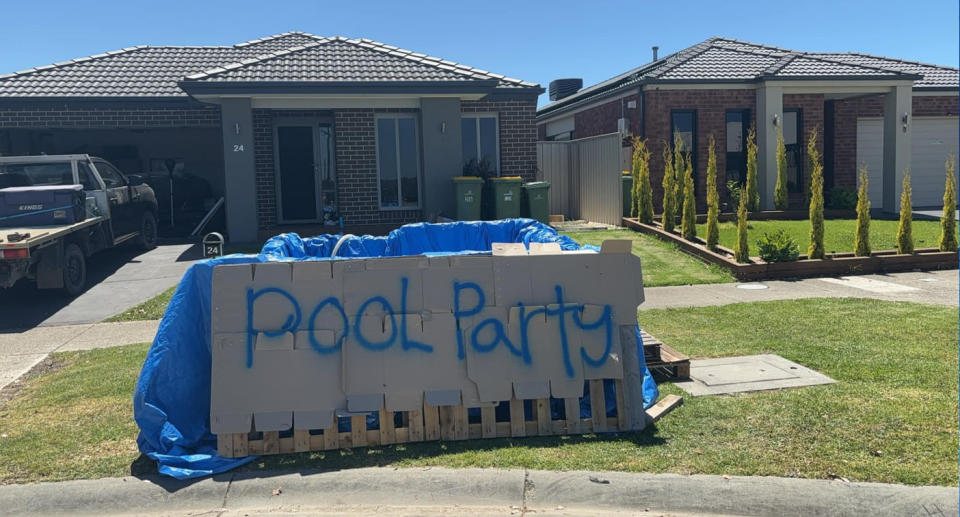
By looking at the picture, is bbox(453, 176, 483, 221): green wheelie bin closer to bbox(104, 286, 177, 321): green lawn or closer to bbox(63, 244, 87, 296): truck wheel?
bbox(104, 286, 177, 321): green lawn

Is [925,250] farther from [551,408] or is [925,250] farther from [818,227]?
[551,408]

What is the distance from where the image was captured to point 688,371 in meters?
6.37

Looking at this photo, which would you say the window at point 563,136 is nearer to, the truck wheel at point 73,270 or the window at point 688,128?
the window at point 688,128

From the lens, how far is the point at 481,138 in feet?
55.7

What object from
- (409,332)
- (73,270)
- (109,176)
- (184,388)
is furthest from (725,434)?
(109,176)

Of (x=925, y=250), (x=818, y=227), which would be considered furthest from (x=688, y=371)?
(x=925, y=250)

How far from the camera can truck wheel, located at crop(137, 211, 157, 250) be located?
48.4 ft

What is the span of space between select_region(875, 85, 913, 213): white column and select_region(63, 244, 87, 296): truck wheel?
18.2m

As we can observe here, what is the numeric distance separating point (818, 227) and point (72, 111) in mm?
15424

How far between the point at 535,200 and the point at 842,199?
8.11 m

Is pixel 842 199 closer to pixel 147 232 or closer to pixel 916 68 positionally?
pixel 916 68

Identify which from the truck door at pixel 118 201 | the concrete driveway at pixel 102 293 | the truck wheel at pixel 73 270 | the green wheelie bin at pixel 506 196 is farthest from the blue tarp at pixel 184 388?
the green wheelie bin at pixel 506 196

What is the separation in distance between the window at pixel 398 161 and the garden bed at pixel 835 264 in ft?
22.0

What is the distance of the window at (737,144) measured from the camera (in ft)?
60.8
